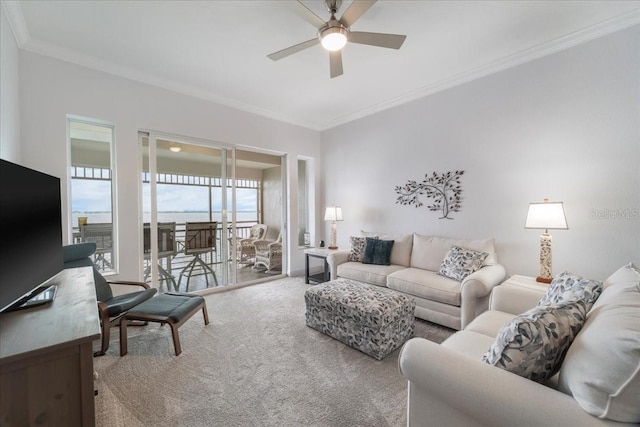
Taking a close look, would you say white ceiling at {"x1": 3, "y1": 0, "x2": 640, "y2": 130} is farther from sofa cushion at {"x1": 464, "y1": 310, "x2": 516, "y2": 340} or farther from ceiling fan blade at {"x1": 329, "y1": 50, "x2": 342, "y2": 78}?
sofa cushion at {"x1": 464, "y1": 310, "x2": 516, "y2": 340}

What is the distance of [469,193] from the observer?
129 inches

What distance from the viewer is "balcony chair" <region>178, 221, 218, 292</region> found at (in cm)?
383

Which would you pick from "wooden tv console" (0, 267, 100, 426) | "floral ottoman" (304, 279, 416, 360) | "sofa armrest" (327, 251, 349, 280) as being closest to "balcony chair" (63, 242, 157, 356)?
"wooden tv console" (0, 267, 100, 426)

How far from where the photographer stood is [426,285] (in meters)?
2.77

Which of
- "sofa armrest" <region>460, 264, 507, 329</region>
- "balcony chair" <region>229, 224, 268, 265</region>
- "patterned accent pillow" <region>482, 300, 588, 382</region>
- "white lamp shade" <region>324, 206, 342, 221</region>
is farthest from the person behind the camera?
"balcony chair" <region>229, 224, 268, 265</region>

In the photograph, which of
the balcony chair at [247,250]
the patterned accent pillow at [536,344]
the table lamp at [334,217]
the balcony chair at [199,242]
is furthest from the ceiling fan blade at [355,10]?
the balcony chair at [247,250]

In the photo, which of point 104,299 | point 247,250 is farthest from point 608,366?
point 247,250

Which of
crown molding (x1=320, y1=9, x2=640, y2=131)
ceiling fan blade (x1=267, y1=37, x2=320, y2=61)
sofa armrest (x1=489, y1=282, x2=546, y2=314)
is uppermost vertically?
crown molding (x1=320, y1=9, x2=640, y2=131)

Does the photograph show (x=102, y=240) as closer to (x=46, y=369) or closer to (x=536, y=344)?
(x=46, y=369)

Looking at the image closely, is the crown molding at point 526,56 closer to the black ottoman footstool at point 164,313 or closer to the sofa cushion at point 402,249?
the sofa cushion at point 402,249

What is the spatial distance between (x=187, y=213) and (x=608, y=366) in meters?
4.17

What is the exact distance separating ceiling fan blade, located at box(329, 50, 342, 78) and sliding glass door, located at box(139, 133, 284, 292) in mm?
2187

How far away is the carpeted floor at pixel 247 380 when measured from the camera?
62.0 inches

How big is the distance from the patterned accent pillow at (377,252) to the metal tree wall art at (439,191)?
75 centimetres
